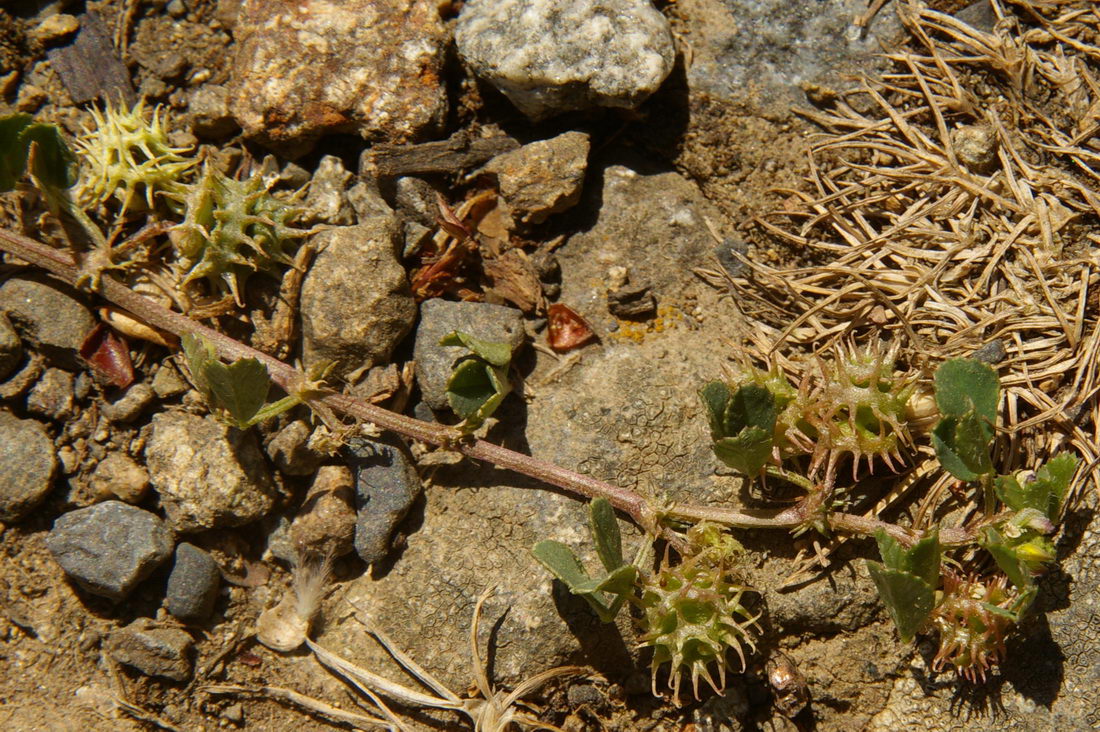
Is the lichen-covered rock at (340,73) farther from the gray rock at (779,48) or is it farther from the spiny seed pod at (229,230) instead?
the gray rock at (779,48)

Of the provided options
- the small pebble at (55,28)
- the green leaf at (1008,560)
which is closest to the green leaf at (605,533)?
the green leaf at (1008,560)

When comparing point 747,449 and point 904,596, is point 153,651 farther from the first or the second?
point 904,596

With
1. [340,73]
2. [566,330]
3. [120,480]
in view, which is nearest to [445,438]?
[566,330]

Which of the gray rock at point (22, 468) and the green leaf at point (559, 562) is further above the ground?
the gray rock at point (22, 468)

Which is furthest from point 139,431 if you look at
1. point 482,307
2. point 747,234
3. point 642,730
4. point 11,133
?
Result: point 747,234

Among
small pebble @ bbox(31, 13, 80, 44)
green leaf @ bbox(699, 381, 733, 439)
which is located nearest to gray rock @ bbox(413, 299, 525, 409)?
green leaf @ bbox(699, 381, 733, 439)
